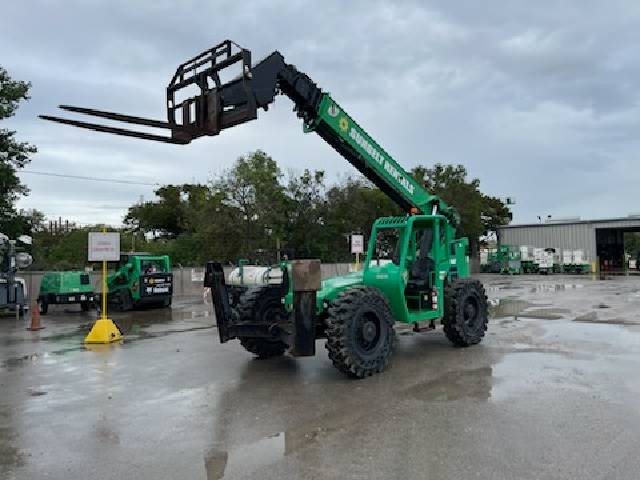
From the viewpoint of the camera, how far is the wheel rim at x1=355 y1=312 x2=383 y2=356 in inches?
325

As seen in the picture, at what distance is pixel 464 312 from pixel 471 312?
27 centimetres

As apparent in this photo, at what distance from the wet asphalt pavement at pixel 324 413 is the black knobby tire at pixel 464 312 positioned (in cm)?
32

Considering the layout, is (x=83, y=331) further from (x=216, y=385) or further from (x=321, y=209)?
(x=321, y=209)

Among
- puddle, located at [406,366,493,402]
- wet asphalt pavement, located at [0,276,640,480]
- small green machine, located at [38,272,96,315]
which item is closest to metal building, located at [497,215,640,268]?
wet asphalt pavement, located at [0,276,640,480]

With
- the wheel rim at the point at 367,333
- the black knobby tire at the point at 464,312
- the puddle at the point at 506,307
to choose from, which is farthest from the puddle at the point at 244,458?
the puddle at the point at 506,307

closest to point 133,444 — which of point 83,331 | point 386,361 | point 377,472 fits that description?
point 377,472

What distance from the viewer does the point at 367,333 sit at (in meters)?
8.38

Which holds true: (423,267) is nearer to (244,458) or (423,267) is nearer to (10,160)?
(244,458)

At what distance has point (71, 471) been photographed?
5020 millimetres

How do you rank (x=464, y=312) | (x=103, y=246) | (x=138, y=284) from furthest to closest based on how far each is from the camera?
1. (x=138, y=284)
2. (x=103, y=246)
3. (x=464, y=312)

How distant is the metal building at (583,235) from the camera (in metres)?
51.7

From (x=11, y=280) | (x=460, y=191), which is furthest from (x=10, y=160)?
(x=460, y=191)

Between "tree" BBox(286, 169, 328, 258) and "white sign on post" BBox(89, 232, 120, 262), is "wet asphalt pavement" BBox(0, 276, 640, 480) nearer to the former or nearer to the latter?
"white sign on post" BBox(89, 232, 120, 262)

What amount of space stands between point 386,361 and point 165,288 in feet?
46.5
